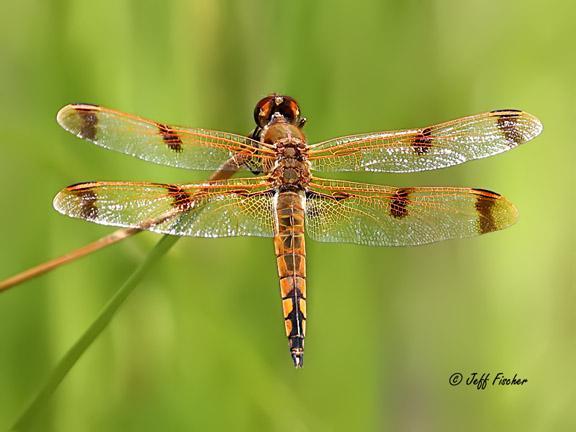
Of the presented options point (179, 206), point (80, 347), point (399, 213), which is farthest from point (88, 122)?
point (399, 213)

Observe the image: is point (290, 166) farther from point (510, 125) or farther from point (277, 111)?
point (510, 125)

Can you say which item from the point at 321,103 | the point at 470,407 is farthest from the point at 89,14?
the point at 470,407

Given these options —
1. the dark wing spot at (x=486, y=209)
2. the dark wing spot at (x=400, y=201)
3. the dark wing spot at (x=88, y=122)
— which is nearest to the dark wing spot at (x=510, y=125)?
the dark wing spot at (x=486, y=209)

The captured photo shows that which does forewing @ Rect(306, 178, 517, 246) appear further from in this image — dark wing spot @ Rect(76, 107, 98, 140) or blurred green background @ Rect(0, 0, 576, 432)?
dark wing spot @ Rect(76, 107, 98, 140)

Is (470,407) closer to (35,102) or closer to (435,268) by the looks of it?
(435,268)

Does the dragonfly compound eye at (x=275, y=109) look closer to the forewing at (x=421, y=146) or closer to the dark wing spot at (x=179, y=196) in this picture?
the forewing at (x=421, y=146)

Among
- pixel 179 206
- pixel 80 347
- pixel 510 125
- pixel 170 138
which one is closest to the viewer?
pixel 80 347

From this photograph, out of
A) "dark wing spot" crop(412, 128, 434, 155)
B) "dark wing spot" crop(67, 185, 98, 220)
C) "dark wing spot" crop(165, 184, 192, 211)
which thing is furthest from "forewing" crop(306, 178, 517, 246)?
"dark wing spot" crop(67, 185, 98, 220)
